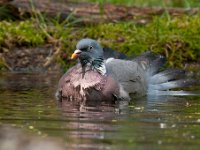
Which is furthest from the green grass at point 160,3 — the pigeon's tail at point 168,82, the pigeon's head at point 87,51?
the pigeon's head at point 87,51

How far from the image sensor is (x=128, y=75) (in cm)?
1118

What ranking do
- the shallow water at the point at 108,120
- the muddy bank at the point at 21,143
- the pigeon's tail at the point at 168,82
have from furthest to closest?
the pigeon's tail at the point at 168,82 < the shallow water at the point at 108,120 < the muddy bank at the point at 21,143

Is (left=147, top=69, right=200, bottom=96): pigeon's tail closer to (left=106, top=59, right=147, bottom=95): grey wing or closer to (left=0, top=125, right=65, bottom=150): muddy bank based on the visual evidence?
(left=106, top=59, right=147, bottom=95): grey wing

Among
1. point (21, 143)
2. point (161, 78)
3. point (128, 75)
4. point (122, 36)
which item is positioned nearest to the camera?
point (21, 143)

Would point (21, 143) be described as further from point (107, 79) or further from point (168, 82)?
point (168, 82)

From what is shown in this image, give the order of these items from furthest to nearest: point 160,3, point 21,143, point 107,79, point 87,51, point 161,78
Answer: point 160,3, point 161,78, point 87,51, point 107,79, point 21,143

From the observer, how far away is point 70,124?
8469 millimetres

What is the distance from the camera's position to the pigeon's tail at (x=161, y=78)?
12062 millimetres

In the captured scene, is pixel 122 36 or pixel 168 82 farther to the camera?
pixel 122 36

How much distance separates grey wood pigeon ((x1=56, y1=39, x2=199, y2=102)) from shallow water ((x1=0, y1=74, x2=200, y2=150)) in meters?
0.23

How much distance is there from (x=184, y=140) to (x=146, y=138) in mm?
313

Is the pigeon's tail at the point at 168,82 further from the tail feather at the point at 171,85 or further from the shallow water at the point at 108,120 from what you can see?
the shallow water at the point at 108,120

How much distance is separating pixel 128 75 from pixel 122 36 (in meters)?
3.16

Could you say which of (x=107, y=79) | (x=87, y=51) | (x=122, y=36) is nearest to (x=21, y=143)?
(x=107, y=79)
